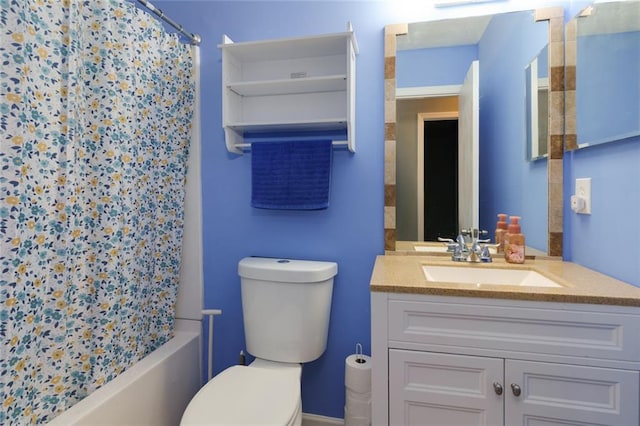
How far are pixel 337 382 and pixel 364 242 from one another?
0.70 m

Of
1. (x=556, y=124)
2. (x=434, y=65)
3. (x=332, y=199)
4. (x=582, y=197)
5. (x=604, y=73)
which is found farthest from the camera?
(x=332, y=199)

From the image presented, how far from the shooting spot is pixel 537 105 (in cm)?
147

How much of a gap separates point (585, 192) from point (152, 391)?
74.5 inches

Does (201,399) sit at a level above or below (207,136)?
below

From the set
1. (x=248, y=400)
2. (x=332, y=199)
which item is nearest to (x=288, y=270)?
(x=332, y=199)

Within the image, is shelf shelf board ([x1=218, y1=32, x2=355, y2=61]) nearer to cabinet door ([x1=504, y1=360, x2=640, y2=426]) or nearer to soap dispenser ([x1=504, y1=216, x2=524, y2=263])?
soap dispenser ([x1=504, y1=216, x2=524, y2=263])

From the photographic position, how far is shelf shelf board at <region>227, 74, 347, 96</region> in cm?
152

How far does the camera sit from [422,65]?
1.56 metres

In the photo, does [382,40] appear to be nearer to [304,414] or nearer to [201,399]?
[201,399]

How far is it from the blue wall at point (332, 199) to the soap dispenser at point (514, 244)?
0.11m

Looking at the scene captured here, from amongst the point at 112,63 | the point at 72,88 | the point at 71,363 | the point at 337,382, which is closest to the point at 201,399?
the point at 71,363

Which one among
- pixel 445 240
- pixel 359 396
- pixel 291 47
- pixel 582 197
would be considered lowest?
pixel 359 396

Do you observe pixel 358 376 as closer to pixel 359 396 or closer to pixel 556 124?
pixel 359 396

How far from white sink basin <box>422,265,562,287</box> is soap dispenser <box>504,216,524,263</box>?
0.07 meters
